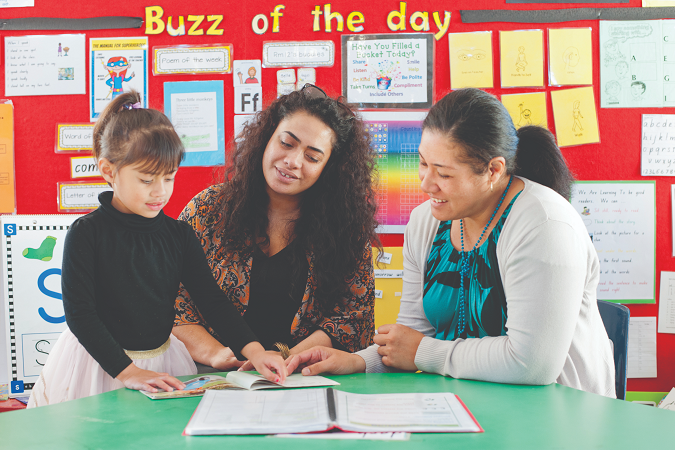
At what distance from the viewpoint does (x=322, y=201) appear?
158 cm

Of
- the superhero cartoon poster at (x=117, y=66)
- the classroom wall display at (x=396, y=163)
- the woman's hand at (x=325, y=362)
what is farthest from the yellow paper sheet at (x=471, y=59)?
the woman's hand at (x=325, y=362)

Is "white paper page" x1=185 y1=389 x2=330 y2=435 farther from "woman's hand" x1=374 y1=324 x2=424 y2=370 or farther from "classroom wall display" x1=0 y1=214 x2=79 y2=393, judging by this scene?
"classroom wall display" x1=0 y1=214 x2=79 y2=393

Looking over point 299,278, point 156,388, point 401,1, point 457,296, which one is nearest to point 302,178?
point 299,278

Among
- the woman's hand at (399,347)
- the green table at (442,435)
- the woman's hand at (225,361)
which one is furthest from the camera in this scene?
the woman's hand at (225,361)

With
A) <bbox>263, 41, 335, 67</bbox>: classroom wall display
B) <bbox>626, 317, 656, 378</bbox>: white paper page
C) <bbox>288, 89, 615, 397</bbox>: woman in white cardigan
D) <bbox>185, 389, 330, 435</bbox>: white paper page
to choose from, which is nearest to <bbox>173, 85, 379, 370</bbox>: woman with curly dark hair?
<bbox>288, 89, 615, 397</bbox>: woman in white cardigan

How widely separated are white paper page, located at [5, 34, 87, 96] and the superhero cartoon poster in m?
0.07

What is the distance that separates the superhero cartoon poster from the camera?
234 cm

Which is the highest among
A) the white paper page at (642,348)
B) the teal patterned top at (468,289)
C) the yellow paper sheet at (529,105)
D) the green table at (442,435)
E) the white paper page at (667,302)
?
the yellow paper sheet at (529,105)

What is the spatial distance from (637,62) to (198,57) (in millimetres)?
2038

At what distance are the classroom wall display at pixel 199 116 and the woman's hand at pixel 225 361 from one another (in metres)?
1.25

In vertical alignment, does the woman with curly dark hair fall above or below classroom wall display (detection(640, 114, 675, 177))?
below

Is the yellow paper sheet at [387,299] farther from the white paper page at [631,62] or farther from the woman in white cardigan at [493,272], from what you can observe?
the white paper page at [631,62]

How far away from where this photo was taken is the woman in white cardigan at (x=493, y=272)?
1000 millimetres

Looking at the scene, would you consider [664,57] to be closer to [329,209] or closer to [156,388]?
[329,209]
